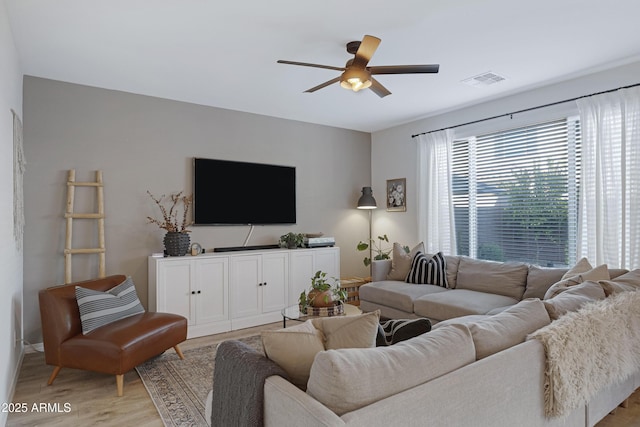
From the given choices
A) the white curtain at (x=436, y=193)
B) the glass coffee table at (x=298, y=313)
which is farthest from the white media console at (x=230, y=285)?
the white curtain at (x=436, y=193)

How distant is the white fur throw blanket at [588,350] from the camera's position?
1706mm

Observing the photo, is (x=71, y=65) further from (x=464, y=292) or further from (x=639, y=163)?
(x=639, y=163)

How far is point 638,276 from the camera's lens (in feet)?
8.79

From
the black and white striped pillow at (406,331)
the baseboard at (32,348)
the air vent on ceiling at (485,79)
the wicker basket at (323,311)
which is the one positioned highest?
the air vent on ceiling at (485,79)

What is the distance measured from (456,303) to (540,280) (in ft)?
2.70

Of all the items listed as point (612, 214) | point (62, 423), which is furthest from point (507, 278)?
point (62, 423)

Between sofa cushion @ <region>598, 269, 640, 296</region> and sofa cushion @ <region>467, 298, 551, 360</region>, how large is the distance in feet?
2.59

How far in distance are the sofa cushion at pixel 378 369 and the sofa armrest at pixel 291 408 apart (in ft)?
0.19

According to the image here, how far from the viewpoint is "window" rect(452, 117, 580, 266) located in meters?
3.80

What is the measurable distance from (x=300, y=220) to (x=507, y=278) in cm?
274

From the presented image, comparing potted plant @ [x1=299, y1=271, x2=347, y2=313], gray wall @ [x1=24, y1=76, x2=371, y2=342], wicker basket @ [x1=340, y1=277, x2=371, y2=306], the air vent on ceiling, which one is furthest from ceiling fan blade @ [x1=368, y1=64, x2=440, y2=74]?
wicker basket @ [x1=340, y1=277, x2=371, y2=306]

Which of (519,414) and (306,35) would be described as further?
(306,35)

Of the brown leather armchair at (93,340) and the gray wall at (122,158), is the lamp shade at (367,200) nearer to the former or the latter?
the gray wall at (122,158)

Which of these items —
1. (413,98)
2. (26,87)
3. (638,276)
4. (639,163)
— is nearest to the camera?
(638,276)
